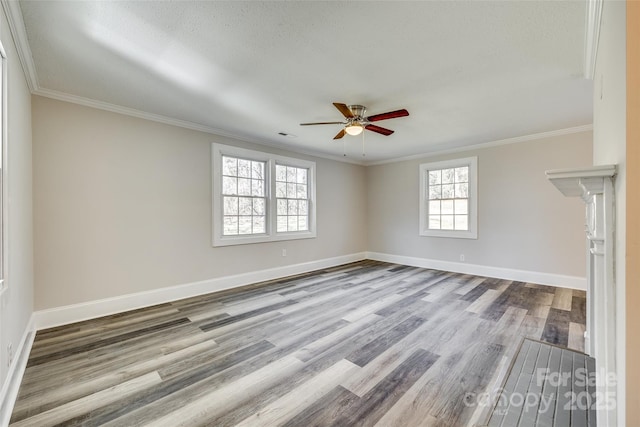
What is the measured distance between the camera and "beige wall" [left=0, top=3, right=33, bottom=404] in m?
1.82

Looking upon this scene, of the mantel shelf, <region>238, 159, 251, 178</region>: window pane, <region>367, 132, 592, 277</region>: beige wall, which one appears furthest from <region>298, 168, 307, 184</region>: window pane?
the mantel shelf

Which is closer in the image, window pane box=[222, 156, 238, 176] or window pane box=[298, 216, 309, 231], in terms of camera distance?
window pane box=[222, 156, 238, 176]

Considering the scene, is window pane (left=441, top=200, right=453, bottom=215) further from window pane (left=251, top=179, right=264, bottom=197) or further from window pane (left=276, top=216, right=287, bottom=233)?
window pane (left=251, top=179, right=264, bottom=197)

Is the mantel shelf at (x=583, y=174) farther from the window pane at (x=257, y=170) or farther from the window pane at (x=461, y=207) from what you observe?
the window pane at (x=461, y=207)

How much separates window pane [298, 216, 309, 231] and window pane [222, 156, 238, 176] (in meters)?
1.67

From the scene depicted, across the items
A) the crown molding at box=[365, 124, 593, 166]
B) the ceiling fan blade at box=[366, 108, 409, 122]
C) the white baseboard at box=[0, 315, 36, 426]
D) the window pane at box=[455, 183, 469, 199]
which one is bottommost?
the white baseboard at box=[0, 315, 36, 426]

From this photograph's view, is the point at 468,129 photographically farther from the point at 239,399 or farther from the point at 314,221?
the point at 239,399

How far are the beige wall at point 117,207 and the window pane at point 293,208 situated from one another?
1215 mm

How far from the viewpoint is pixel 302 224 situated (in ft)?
18.6

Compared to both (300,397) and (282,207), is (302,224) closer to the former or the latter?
(282,207)

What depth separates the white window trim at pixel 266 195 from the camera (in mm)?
4254

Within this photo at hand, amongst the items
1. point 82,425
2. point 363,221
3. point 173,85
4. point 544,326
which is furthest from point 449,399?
point 363,221

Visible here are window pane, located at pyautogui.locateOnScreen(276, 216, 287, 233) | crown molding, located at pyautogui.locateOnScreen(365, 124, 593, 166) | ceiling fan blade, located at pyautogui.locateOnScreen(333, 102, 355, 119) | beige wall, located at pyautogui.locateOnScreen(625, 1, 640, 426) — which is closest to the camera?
beige wall, located at pyautogui.locateOnScreen(625, 1, 640, 426)

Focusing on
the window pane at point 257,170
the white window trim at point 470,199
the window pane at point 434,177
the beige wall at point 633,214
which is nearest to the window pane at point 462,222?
the white window trim at point 470,199
